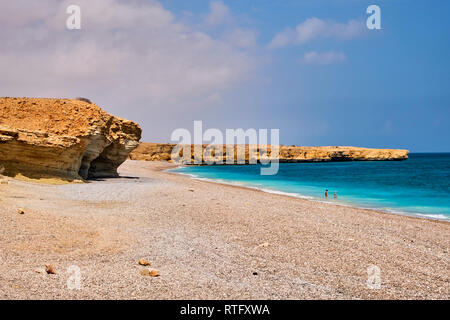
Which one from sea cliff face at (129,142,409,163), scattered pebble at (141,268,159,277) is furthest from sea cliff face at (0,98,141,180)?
sea cliff face at (129,142,409,163)

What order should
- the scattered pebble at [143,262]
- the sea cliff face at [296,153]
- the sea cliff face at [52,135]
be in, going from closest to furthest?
the scattered pebble at [143,262] < the sea cliff face at [52,135] < the sea cliff face at [296,153]

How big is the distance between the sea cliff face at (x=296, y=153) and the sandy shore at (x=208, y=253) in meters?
87.4

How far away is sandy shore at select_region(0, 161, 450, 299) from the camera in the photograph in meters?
5.84

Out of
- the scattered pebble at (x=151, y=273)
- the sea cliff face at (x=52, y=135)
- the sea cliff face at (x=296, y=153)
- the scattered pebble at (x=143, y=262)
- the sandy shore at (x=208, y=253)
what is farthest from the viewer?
the sea cliff face at (x=296, y=153)

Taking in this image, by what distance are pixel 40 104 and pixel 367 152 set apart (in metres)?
120

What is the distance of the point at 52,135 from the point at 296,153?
103 metres

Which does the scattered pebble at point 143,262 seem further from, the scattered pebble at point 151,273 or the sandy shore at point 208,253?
the scattered pebble at point 151,273

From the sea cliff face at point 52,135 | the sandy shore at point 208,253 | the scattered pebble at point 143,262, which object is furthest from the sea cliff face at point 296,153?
the scattered pebble at point 143,262

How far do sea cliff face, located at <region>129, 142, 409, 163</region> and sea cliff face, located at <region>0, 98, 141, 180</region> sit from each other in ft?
237

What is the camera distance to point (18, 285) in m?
5.44

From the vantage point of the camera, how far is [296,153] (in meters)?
117

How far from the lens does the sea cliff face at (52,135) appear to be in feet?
62.0

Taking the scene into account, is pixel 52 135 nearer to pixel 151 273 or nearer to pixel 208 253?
pixel 208 253
